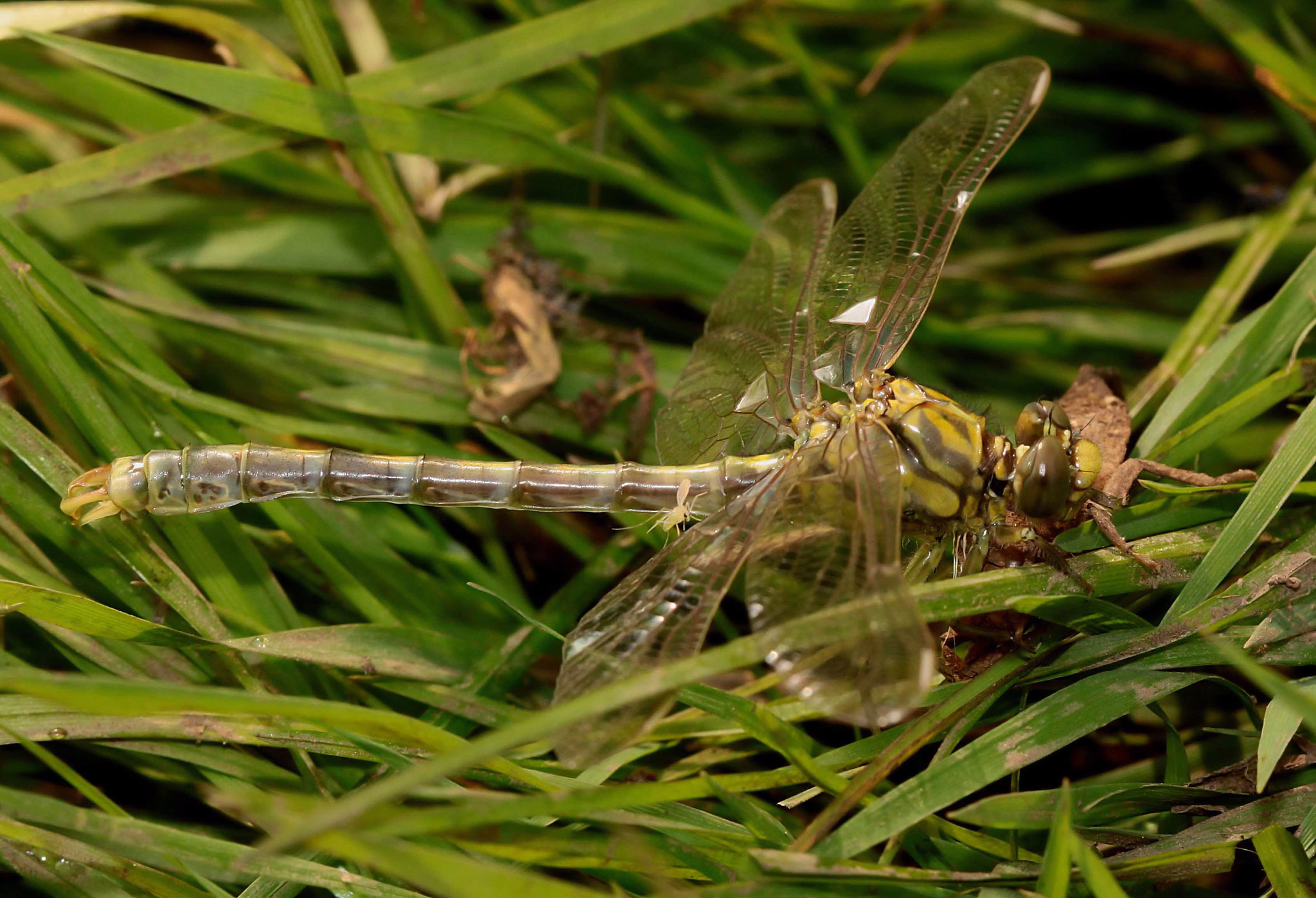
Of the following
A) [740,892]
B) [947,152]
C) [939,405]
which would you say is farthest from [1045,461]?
[740,892]

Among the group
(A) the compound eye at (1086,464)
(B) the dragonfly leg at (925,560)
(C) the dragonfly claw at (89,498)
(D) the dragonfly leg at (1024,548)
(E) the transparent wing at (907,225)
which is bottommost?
(B) the dragonfly leg at (925,560)

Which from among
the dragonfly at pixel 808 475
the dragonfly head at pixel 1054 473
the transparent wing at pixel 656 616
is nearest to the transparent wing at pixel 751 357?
the dragonfly at pixel 808 475

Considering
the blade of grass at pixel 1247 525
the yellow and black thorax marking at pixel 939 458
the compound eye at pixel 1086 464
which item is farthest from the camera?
the yellow and black thorax marking at pixel 939 458

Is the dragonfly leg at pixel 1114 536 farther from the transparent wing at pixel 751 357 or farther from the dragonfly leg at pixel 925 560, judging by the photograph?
the transparent wing at pixel 751 357

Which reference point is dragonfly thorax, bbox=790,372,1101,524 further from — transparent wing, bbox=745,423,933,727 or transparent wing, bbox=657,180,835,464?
transparent wing, bbox=657,180,835,464

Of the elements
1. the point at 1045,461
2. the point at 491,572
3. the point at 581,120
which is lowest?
the point at 491,572

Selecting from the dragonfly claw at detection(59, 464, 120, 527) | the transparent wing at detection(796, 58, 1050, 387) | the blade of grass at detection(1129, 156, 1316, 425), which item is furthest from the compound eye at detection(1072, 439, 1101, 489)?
the dragonfly claw at detection(59, 464, 120, 527)

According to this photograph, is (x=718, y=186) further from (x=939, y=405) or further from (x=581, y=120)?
(x=939, y=405)

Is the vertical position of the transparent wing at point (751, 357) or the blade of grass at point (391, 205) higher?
the blade of grass at point (391, 205)
